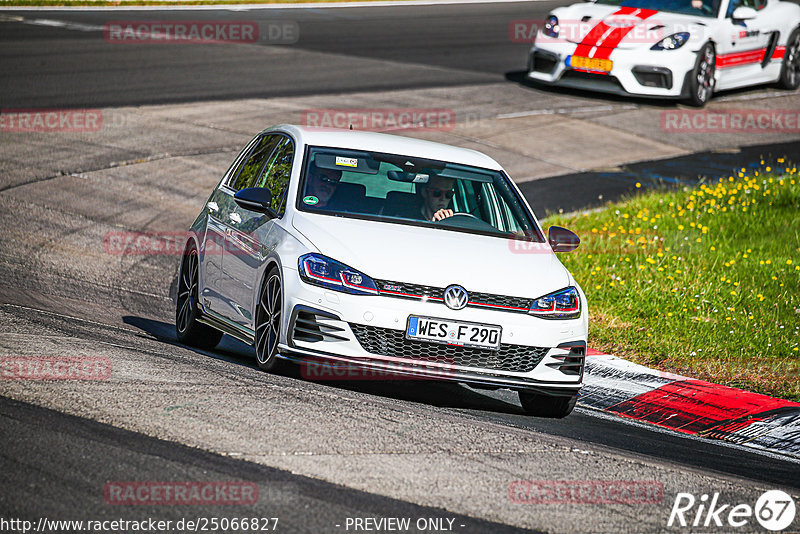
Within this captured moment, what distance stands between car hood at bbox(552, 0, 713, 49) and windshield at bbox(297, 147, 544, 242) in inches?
421

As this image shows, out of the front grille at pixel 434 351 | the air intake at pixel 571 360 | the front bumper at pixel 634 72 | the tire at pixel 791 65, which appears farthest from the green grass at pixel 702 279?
the tire at pixel 791 65

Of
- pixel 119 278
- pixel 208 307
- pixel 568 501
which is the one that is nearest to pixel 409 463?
pixel 568 501

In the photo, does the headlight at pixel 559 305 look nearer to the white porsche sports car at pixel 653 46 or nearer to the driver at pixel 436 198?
the driver at pixel 436 198

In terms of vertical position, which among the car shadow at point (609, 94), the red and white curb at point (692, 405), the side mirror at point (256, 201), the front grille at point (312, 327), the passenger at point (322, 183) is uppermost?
the passenger at point (322, 183)

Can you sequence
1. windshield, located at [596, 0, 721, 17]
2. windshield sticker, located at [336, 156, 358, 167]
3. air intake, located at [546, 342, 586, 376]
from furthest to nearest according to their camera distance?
windshield, located at [596, 0, 721, 17] < windshield sticker, located at [336, 156, 358, 167] < air intake, located at [546, 342, 586, 376]

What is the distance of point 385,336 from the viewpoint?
677 centimetres

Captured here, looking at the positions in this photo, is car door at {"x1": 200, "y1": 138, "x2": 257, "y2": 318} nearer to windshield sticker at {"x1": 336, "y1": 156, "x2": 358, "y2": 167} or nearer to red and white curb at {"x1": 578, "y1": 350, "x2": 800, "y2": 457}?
windshield sticker at {"x1": 336, "y1": 156, "x2": 358, "y2": 167}

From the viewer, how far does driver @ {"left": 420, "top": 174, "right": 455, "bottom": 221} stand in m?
7.88

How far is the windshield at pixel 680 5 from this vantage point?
19.2 m

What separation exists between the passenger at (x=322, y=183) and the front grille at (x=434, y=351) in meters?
1.18

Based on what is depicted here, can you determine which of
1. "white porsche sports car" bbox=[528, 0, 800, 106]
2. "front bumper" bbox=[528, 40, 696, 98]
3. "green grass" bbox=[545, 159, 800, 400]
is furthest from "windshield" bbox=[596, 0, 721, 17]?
"green grass" bbox=[545, 159, 800, 400]

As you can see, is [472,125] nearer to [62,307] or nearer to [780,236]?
[780,236]

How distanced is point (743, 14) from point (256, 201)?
13.6 m

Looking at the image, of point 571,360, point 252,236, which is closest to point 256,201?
point 252,236
